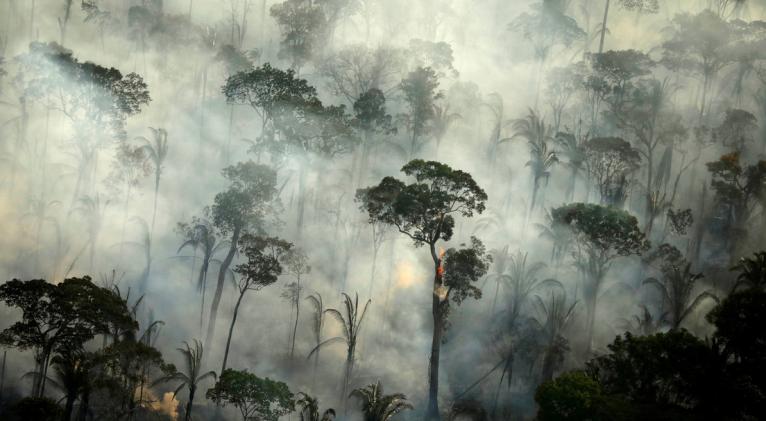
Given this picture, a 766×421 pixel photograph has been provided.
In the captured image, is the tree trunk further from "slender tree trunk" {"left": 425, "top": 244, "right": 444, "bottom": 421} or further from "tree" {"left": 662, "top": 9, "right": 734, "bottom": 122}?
"tree" {"left": 662, "top": 9, "right": 734, "bottom": 122}

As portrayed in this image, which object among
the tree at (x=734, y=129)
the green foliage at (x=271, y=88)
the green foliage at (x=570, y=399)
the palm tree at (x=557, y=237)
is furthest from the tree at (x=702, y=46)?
the green foliage at (x=570, y=399)

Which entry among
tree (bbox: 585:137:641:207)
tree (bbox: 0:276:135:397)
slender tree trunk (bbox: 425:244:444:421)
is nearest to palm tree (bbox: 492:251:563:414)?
slender tree trunk (bbox: 425:244:444:421)

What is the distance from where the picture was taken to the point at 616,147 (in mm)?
65562

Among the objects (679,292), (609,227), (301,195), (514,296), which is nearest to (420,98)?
(301,195)

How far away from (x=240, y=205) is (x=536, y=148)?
110 feet

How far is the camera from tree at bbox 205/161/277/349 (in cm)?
5581

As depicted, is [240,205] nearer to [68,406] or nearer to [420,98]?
[68,406]

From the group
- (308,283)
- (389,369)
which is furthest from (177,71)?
(389,369)

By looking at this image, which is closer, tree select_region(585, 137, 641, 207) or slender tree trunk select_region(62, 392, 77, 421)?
slender tree trunk select_region(62, 392, 77, 421)

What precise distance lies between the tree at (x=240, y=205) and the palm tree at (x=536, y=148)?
2763cm

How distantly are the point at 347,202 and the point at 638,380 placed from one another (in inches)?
1517

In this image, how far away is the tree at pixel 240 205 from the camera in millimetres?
55812

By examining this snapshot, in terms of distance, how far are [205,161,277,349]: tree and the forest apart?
0.20 meters

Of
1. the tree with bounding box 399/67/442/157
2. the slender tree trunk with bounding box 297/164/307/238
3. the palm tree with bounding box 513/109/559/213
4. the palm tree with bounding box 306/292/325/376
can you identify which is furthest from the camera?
the tree with bounding box 399/67/442/157
